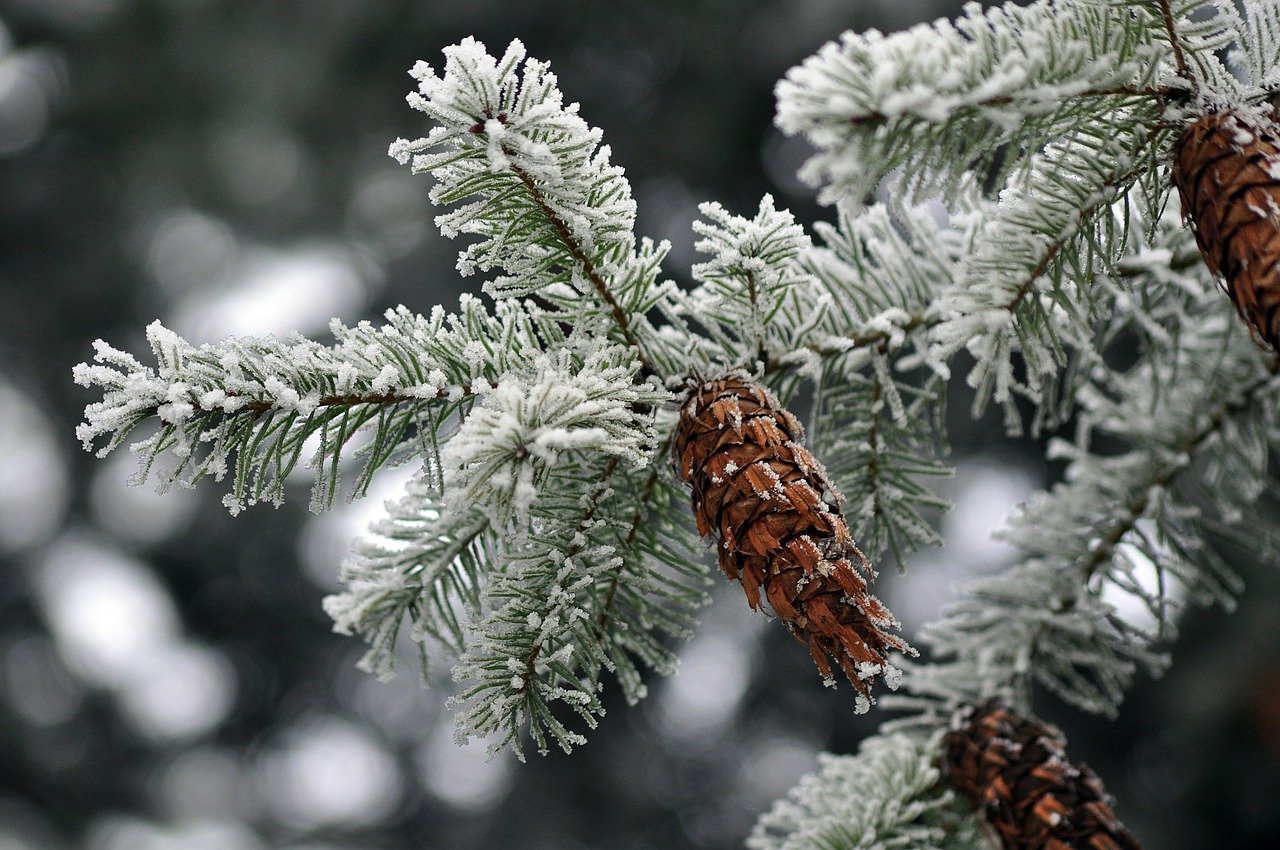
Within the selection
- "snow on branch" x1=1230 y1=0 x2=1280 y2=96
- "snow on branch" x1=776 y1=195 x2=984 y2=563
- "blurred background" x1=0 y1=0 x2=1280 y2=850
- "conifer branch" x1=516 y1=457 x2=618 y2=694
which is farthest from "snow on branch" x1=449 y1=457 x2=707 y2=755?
"blurred background" x1=0 y1=0 x2=1280 y2=850

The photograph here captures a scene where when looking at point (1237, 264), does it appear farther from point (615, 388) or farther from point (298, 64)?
point (298, 64)

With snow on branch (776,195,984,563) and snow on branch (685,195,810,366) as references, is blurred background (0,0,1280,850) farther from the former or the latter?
snow on branch (685,195,810,366)

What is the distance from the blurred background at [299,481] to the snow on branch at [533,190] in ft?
6.53

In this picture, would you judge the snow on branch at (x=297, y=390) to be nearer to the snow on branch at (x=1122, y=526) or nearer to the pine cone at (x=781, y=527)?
the pine cone at (x=781, y=527)

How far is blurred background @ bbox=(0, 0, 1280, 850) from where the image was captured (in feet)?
8.28

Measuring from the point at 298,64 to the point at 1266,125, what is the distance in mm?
2852

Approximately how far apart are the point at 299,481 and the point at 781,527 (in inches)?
93.2

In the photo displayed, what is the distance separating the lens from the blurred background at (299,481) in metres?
2.52

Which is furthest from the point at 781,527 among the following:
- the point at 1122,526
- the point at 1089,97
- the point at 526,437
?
the point at 1122,526

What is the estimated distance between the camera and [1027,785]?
626 millimetres

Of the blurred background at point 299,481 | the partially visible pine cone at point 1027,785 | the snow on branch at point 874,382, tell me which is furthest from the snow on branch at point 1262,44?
the blurred background at point 299,481

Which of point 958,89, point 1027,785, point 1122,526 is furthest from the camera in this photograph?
point 1122,526

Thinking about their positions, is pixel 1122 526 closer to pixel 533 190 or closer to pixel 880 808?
pixel 880 808

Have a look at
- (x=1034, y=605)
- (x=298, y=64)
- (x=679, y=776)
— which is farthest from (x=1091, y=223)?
(x=298, y=64)
